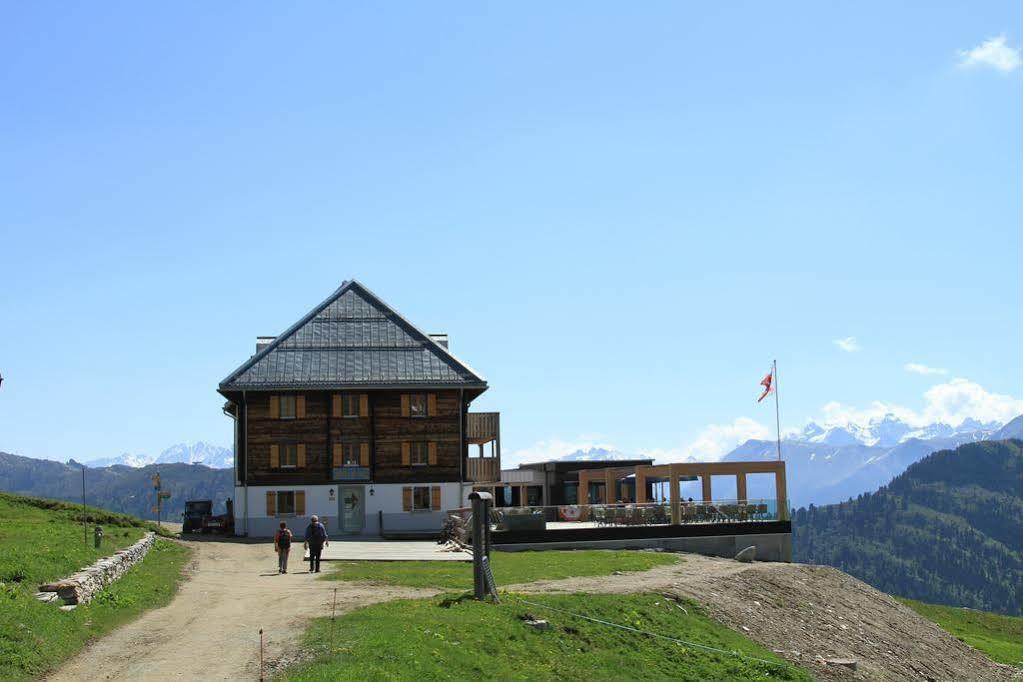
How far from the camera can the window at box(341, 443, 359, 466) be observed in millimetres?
57750

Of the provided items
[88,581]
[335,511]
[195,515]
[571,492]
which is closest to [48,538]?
[88,581]

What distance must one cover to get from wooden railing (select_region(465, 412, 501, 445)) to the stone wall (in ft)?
101

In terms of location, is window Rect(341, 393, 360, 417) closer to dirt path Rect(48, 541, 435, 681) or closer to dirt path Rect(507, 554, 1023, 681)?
dirt path Rect(507, 554, 1023, 681)

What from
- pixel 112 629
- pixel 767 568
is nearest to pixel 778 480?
pixel 767 568

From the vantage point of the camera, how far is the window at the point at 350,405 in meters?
58.2

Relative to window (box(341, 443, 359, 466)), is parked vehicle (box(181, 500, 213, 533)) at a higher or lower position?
lower

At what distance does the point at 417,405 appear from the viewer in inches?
2317

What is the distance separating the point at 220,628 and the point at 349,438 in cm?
3472

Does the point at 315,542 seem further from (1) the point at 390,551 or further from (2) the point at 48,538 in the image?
(1) the point at 390,551

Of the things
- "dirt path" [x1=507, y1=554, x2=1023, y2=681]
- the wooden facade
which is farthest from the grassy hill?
the wooden facade

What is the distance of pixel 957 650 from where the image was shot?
134 feet

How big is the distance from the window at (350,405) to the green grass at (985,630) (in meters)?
30.0

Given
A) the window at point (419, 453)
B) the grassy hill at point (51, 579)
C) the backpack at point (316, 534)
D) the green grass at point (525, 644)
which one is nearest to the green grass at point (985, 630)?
the green grass at point (525, 644)

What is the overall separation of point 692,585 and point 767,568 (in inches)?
360
